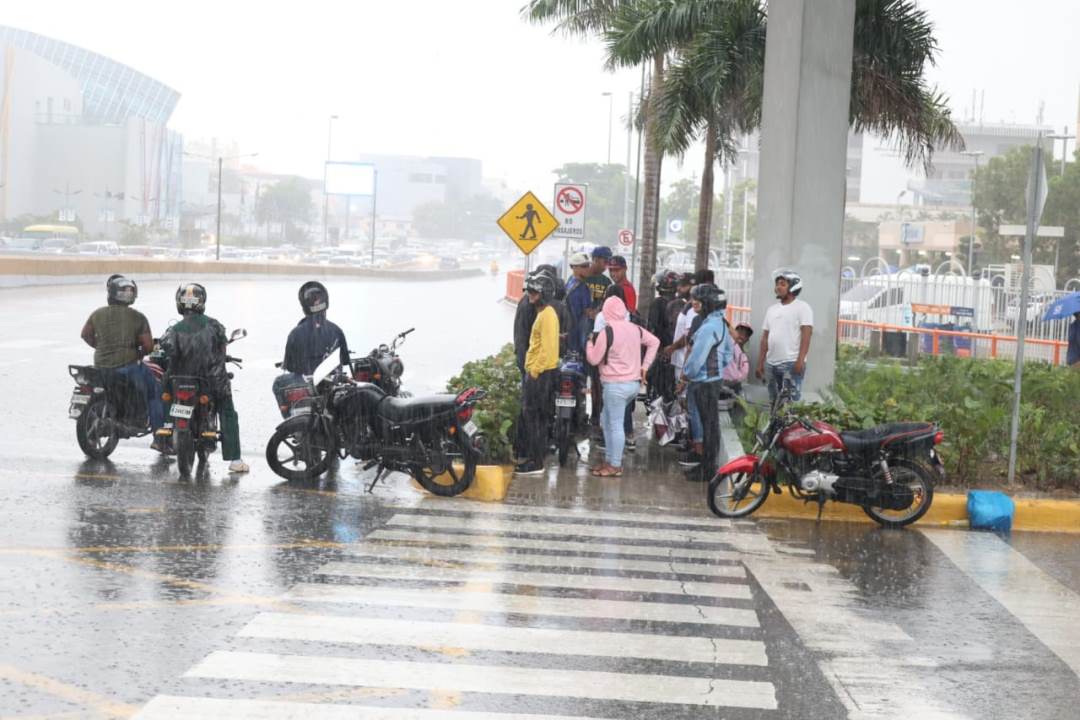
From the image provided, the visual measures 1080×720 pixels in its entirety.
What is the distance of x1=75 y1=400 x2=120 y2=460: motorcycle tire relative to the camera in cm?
1312

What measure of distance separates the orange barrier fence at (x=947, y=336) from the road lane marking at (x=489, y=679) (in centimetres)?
2036

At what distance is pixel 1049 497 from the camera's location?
12.4 m

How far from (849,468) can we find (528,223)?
9.36 meters

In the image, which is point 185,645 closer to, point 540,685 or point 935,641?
point 540,685

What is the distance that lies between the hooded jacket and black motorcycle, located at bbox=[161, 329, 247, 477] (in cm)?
346

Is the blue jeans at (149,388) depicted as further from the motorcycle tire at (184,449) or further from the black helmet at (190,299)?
the black helmet at (190,299)

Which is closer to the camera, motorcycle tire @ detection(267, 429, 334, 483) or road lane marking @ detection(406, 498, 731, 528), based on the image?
road lane marking @ detection(406, 498, 731, 528)

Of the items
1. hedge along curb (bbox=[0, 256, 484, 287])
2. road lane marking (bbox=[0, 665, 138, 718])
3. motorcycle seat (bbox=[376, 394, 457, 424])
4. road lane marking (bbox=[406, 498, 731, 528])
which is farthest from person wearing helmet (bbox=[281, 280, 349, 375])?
hedge along curb (bbox=[0, 256, 484, 287])

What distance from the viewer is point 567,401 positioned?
1359 cm

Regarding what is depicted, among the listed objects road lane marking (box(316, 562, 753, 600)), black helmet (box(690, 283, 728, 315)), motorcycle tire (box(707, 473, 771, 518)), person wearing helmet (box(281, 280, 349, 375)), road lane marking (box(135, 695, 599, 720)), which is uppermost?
black helmet (box(690, 283, 728, 315))

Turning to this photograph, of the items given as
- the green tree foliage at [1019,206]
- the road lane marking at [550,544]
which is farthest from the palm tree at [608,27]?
the green tree foliage at [1019,206]

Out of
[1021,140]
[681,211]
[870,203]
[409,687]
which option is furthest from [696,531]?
[1021,140]

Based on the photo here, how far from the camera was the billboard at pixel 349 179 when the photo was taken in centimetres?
13825

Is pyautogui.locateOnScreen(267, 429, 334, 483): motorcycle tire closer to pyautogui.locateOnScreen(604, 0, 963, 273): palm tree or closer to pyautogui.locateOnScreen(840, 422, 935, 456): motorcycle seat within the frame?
pyautogui.locateOnScreen(840, 422, 935, 456): motorcycle seat
